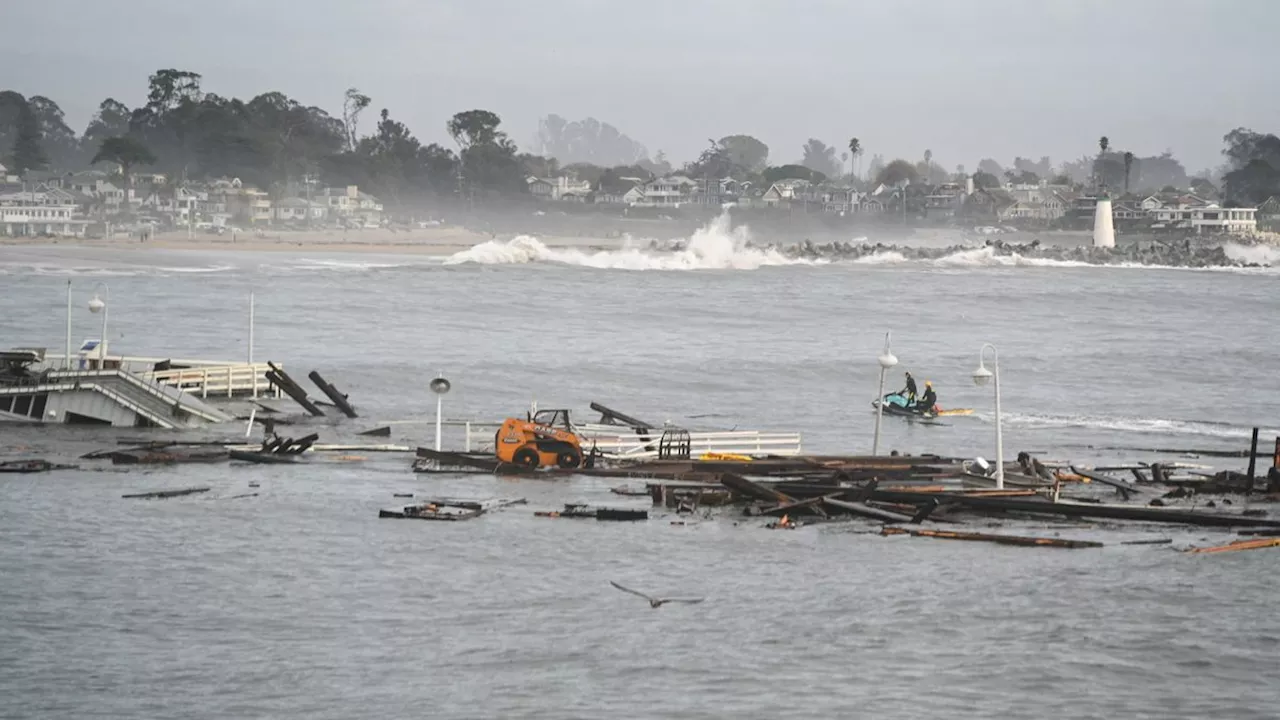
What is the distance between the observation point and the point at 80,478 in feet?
107

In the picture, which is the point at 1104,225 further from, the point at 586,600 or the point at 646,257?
the point at 586,600

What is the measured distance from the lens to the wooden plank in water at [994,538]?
1069 inches

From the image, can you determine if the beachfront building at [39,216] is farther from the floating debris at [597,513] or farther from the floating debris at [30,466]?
the floating debris at [597,513]

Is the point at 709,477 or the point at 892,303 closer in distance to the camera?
the point at 709,477

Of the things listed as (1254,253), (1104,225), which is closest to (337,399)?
(1104,225)

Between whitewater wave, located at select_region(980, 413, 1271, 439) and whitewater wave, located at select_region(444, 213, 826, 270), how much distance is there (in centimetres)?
10667

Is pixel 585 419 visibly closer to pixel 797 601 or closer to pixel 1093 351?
pixel 797 601

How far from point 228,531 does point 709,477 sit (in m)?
8.79

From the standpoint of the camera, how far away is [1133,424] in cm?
4716

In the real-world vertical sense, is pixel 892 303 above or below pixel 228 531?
above

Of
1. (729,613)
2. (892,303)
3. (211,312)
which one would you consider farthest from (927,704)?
(892,303)

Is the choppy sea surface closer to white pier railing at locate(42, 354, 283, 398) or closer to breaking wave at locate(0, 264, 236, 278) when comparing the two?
white pier railing at locate(42, 354, 283, 398)

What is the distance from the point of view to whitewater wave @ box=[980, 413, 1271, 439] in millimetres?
45156

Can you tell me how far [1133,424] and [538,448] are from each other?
20.8 metres
